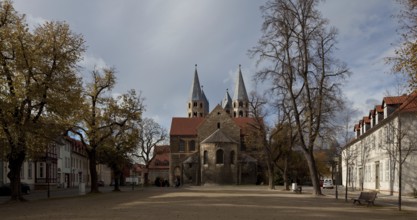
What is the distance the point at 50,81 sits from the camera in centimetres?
3020

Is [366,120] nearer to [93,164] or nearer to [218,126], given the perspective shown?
[93,164]

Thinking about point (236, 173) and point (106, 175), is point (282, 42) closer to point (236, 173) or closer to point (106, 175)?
point (236, 173)

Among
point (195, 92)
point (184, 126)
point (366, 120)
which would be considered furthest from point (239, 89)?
point (366, 120)

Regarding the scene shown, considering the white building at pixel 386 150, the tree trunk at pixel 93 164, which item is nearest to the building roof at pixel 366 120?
the white building at pixel 386 150

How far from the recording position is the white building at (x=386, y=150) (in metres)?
36.3

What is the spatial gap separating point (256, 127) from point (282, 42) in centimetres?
2037

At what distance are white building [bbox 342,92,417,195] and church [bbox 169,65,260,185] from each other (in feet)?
72.4

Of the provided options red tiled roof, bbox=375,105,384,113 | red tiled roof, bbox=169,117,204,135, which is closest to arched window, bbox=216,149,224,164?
red tiled roof, bbox=169,117,204,135

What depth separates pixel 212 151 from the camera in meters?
79.1

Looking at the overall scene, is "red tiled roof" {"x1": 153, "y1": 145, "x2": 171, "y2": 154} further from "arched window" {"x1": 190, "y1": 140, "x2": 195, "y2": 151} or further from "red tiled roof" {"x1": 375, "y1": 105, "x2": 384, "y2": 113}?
"red tiled roof" {"x1": 375, "y1": 105, "x2": 384, "y2": 113}

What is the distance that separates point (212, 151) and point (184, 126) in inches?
703

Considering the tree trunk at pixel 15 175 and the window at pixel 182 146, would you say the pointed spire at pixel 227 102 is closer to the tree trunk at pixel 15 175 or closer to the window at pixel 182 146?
the window at pixel 182 146

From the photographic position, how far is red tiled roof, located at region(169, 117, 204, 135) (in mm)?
94250

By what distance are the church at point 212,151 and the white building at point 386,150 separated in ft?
72.4
